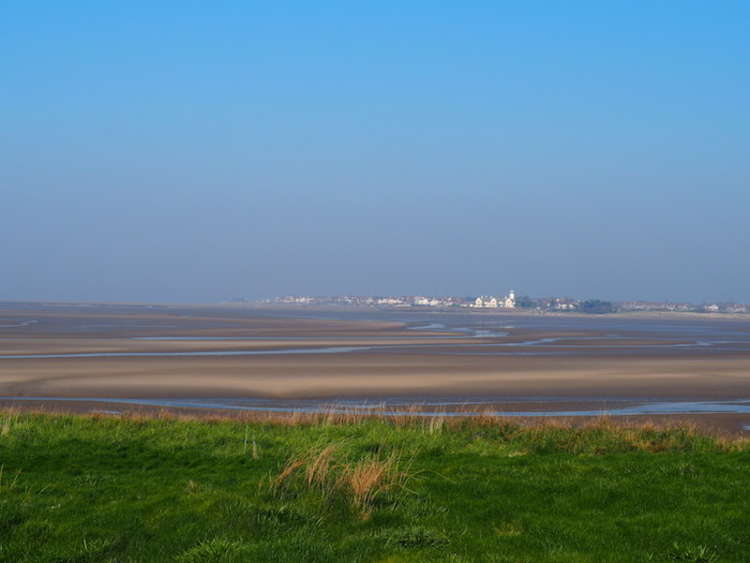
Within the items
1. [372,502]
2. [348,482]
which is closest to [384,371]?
[348,482]

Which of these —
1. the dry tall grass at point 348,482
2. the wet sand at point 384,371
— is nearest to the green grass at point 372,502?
the dry tall grass at point 348,482

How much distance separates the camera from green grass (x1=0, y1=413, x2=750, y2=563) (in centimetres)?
962

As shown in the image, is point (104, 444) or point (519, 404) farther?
point (519, 404)

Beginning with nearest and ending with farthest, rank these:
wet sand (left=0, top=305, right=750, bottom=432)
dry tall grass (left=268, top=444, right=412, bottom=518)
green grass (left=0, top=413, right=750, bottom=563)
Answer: green grass (left=0, top=413, right=750, bottom=563)
dry tall grass (left=268, top=444, right=412, bottom=518)
wet sand (left=0, top=305, right=750, bottom=432)

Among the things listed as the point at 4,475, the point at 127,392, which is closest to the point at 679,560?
the point at 4,475

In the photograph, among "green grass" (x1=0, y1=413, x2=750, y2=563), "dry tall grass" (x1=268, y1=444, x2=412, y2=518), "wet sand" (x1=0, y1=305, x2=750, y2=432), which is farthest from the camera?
"wet sand" (x1=0, y1=305, x2=750, y2=432)

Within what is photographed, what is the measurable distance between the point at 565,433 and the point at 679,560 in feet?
38.2

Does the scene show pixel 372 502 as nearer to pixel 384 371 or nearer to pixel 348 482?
pixel 348 482

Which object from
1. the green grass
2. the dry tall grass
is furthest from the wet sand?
the dry tall grass

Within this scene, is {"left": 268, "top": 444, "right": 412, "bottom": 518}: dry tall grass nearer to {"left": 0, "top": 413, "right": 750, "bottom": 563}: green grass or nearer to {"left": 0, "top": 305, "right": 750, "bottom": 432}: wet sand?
{"left": 0, "top": 413, "right": 750, "bottom": 563}: green grass

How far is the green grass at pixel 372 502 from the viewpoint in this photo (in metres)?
9.62

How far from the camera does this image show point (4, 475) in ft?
46.2

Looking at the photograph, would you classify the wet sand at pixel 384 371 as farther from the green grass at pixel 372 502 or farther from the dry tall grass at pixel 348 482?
the dry tall grass at pixel 348 482

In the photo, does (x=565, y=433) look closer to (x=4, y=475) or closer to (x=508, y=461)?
(x=508, y=461)
